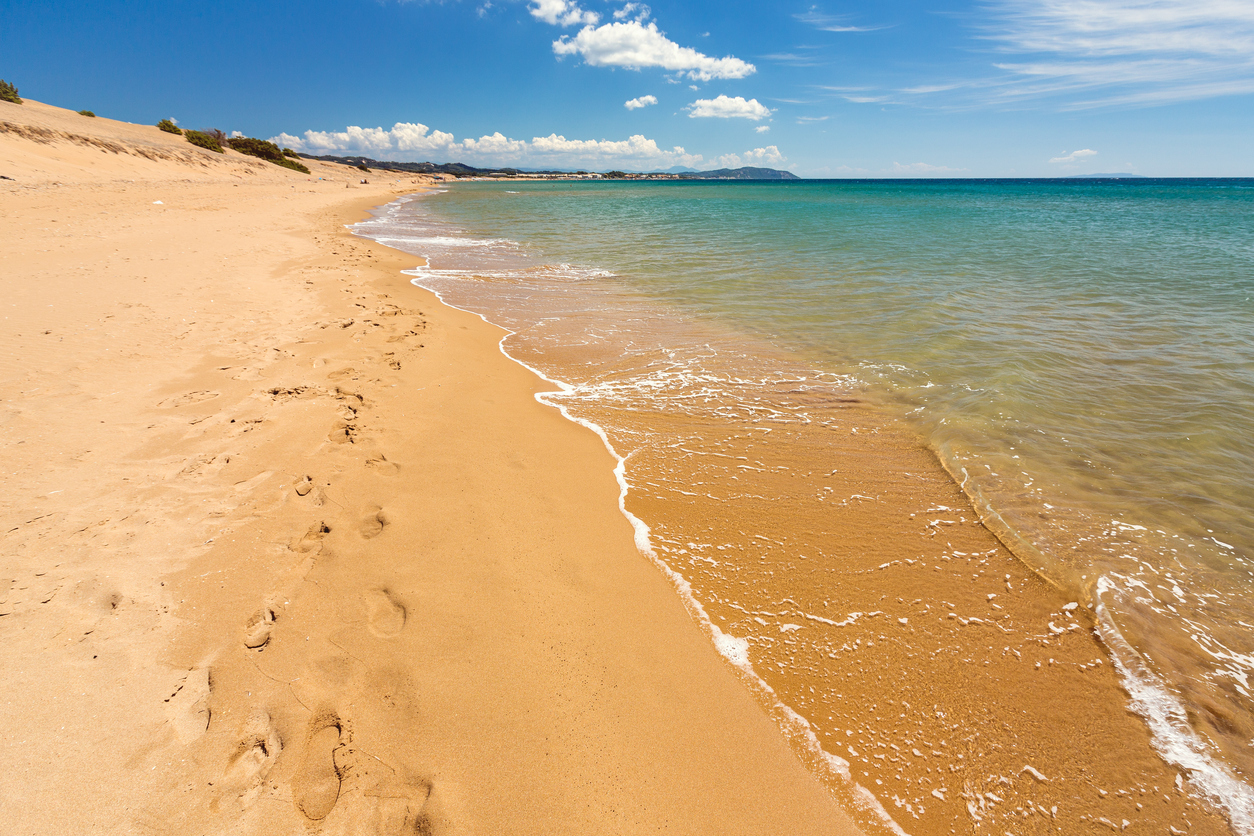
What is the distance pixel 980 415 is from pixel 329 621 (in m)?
6.57

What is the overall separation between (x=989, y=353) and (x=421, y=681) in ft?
28.4

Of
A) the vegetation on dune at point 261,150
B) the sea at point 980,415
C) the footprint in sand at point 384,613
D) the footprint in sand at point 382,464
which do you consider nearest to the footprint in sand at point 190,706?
the footprint in sand at point 384,613

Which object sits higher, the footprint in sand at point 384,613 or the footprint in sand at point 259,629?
the footprint in sand at point 259,629

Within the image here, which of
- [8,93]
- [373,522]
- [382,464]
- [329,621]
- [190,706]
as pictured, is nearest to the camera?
[190,706]

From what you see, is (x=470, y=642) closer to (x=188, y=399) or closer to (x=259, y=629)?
(x=259, y=629)

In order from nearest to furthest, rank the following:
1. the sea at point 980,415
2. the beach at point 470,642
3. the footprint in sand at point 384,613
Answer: the beach at point 470,642
the footprint in sand at point 384,613
the sea at point 980,415

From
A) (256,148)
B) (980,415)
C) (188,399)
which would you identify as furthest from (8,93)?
(980,415)

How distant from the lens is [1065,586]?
3455 mm

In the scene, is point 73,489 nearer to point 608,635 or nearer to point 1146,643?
point 608,635

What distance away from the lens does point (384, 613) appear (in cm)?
290

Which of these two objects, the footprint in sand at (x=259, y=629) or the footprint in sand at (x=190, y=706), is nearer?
the footprint in sand at (x=190, y=706)

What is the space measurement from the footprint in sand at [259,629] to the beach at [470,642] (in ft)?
0.04

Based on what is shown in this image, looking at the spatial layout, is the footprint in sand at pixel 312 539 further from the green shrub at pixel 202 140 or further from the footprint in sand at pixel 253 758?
the green shrub at pixel 202 140

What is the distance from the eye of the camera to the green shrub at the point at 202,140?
43200 millimetres
